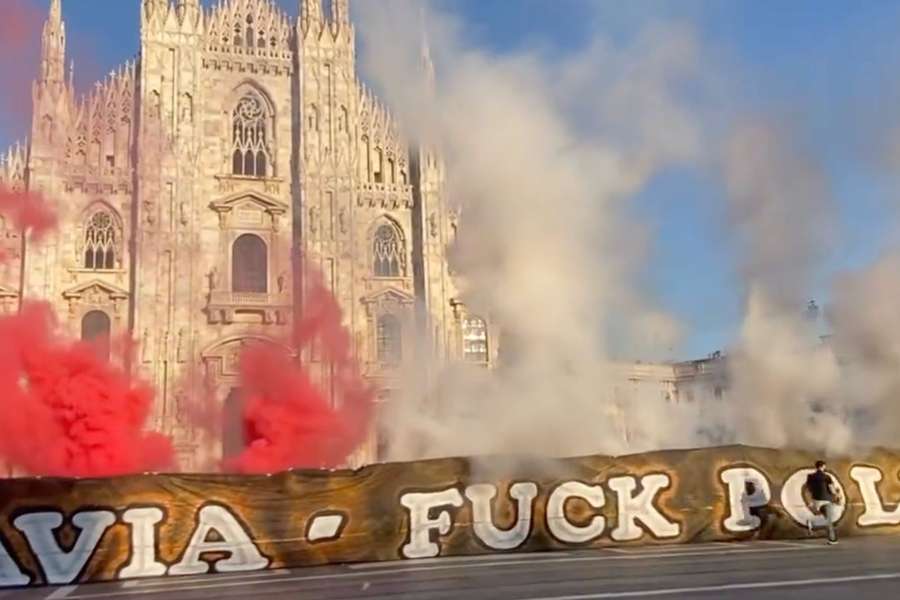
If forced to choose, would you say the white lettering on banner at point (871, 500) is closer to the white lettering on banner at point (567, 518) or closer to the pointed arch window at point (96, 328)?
the white lettering on banner at point (567, 518)

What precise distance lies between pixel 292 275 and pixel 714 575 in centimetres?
2710

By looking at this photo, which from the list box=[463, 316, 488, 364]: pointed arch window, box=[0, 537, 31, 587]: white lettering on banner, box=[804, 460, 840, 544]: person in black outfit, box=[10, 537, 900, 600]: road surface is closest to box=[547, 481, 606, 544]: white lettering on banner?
box=[10, 537, 900, 600]: road surface

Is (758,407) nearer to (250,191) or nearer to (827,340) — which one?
(827,340)

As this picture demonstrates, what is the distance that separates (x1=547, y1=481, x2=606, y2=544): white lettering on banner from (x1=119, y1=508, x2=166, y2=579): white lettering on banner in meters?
6.74

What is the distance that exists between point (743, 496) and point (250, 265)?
967 inches

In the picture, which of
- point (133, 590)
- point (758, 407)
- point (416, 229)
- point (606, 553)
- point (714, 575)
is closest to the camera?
point (714, 575)

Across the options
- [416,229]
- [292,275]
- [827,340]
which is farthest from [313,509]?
[416,229]

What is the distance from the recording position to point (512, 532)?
16.6m

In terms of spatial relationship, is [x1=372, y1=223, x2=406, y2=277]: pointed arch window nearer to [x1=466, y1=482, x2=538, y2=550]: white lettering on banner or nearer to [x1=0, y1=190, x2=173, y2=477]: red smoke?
[x1=0, y1=190, x2=173, y2=477]: red smoke

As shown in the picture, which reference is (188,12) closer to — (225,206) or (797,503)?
(225,206)

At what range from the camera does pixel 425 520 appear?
643 inches

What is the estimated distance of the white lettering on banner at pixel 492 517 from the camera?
1648 cm

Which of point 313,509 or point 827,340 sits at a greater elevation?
point 827,340

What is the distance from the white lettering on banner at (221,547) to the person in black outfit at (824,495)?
9778 mm
